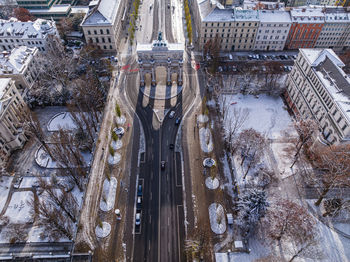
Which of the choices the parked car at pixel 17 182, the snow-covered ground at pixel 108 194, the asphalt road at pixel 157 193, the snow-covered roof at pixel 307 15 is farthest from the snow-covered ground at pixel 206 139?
the snow-covered roof at pixel 307 15

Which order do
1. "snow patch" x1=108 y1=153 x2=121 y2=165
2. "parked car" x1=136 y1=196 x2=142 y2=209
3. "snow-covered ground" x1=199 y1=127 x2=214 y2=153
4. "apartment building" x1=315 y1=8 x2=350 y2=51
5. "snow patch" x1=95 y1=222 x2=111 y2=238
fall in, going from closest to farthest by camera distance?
"snow patch" x1=95 y1=222 x2=111 y2=238, "parked car" x1=136 y1=196 x2=142 y2=209, "snow patch" x1=108 y1=153 x2=121 y2=165, "snow-covered ground" x1=199 y1=127 x2=214 y2=153, "apartment building" x1=315 y1=8 x2=350 y2=51

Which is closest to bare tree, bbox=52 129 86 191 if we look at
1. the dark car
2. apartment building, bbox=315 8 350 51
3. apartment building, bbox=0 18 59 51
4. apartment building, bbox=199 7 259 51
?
the dark car

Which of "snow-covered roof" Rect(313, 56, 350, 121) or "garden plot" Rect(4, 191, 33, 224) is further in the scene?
"snow-covered roof" Rect(313, 56, 350, 121)

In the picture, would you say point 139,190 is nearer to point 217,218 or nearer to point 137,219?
point 137,219

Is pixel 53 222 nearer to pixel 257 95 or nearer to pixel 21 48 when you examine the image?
pixel 21 48

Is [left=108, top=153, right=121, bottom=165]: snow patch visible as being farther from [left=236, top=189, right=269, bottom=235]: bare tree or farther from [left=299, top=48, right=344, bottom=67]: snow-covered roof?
[left=299, top=48, right=344, bottom=67]: snow-covered roof

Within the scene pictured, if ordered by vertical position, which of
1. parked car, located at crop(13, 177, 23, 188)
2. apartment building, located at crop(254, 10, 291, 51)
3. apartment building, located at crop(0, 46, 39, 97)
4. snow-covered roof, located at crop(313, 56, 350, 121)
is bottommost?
parked car, located at crop(13, 177, 23, 188)

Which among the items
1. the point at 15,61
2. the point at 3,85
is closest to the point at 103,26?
the point at 15,61

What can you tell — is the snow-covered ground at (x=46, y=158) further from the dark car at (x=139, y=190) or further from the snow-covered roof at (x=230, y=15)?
the snow-covered roof at (x=230, y=15)
